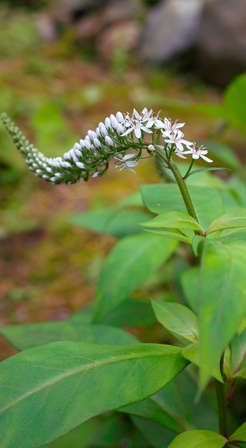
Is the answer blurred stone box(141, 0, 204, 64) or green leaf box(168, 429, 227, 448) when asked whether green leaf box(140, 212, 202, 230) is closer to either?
green leaf box(168, 429, 227, 448)

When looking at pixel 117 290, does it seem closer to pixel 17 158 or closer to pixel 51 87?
pixel 17 158

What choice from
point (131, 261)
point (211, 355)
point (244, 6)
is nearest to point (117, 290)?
point (131, 261)

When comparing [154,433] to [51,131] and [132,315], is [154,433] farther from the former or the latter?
[51,131]

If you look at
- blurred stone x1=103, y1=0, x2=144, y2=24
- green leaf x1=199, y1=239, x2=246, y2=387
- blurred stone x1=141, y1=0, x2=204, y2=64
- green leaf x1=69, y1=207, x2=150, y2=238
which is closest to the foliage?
green leaf x1=199, y1=239, x2=246, y2=387

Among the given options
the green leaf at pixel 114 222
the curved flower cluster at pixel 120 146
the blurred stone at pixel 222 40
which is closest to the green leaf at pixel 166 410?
the curved flower cluster at pixel 120 146

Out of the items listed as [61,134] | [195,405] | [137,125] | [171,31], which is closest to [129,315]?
[195,405]

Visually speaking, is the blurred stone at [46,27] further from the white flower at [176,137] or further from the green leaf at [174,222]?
the green leaf at [174,222]

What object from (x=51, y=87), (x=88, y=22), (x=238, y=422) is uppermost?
(x=88, y=22)
